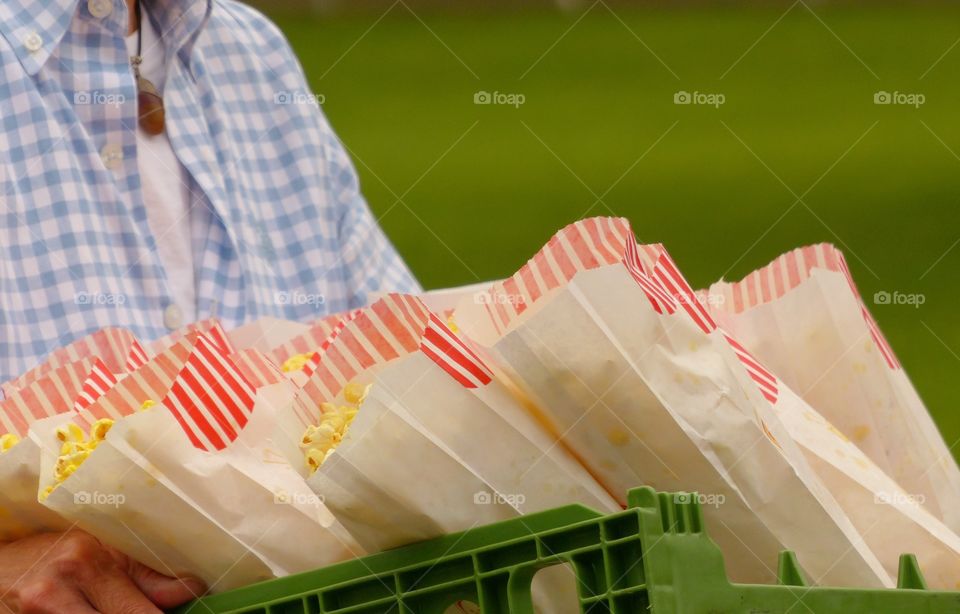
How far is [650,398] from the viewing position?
1.30 m

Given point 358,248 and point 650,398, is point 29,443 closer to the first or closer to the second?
point 650,398

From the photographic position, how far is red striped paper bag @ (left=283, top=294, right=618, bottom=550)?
1303 mm

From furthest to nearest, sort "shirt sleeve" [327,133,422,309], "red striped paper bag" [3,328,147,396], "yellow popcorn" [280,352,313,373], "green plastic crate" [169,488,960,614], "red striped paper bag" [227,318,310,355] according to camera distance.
A: "shirt sleeve" [327,133,422,309] → "red striped paper bag" [227,318,310,355] → "red striped paper bag" [3,328,147,396] → "yellow popcorn" [280,352,313,373] → "green plastic crate" [169,488,960,614]

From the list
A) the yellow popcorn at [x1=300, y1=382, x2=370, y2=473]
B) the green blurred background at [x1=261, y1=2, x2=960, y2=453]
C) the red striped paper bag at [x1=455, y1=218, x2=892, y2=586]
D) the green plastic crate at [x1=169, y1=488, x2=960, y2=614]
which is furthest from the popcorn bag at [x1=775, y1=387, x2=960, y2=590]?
the green blurred background at [x1=261, y1=2, x2=960, y2=453]

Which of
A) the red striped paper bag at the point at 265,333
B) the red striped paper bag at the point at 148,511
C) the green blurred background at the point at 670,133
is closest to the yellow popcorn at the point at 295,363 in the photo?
the red striped paper bag at the point at 265,333

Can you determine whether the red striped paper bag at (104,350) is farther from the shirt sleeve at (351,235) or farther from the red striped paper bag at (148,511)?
the shirt sleeve at (351,235)

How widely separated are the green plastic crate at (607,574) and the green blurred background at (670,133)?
4354mm

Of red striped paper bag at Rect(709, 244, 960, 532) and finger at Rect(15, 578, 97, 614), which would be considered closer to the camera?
finger at Rect(15, 578, 97, 614)

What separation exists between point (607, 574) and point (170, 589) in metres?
0.44

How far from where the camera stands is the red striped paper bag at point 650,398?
1.30 m

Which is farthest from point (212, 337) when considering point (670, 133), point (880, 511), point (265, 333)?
point (670, 133)

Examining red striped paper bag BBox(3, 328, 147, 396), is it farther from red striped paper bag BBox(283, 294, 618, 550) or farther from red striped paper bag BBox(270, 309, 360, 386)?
red striped paper bag BBox(283, 294, 618, 550)

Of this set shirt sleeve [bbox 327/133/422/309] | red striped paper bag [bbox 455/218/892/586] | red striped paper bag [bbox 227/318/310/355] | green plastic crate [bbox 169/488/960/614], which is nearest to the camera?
green plastic crate [bbox 169/488/960/614]

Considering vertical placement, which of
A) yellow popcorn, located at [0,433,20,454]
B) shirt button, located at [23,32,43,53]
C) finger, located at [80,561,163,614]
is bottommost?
finger, located at [80,561,163,614]
